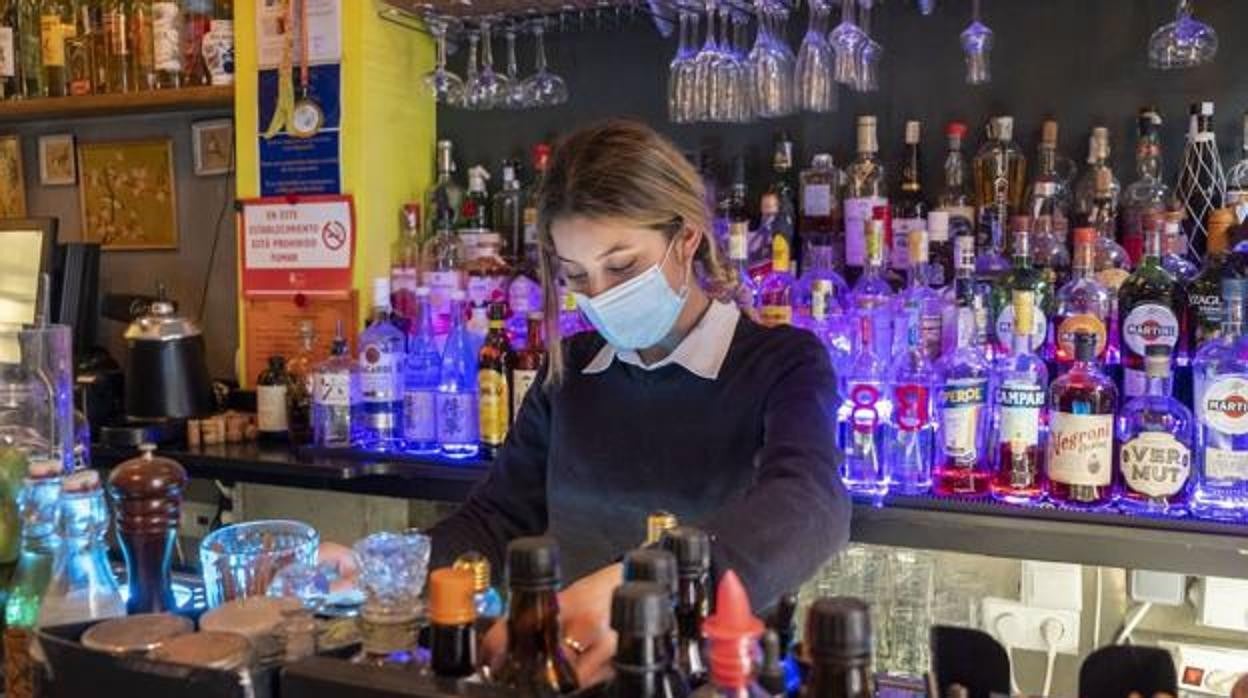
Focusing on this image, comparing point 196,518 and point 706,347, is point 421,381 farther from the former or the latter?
point 706,347

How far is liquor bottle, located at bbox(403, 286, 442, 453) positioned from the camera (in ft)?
7.91

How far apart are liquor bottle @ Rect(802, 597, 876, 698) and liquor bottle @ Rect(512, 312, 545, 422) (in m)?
1.74

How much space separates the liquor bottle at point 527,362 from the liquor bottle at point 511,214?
0.32 metres

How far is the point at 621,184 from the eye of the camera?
1.38 metres

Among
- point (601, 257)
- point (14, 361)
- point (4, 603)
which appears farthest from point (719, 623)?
point (14, 361)

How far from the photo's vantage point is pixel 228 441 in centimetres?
258

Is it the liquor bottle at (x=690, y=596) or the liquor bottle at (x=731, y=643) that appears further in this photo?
the liquor bottle at (x=690, y=596)

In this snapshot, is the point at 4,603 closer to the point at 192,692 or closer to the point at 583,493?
the point at 192,692

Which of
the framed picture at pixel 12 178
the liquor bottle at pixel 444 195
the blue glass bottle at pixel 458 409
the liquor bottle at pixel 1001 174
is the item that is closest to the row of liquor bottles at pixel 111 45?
the framed picture at pixel 12 178

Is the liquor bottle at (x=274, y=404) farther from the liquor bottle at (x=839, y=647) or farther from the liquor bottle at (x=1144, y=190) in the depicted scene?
the liquor bottle at (x=839, y=647)

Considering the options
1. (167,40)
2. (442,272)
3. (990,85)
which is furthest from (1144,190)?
(167,40)

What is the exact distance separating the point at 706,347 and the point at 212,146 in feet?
6.66

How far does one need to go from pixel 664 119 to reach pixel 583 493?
1296 millimetres

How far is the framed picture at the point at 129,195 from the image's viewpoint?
3.13m
